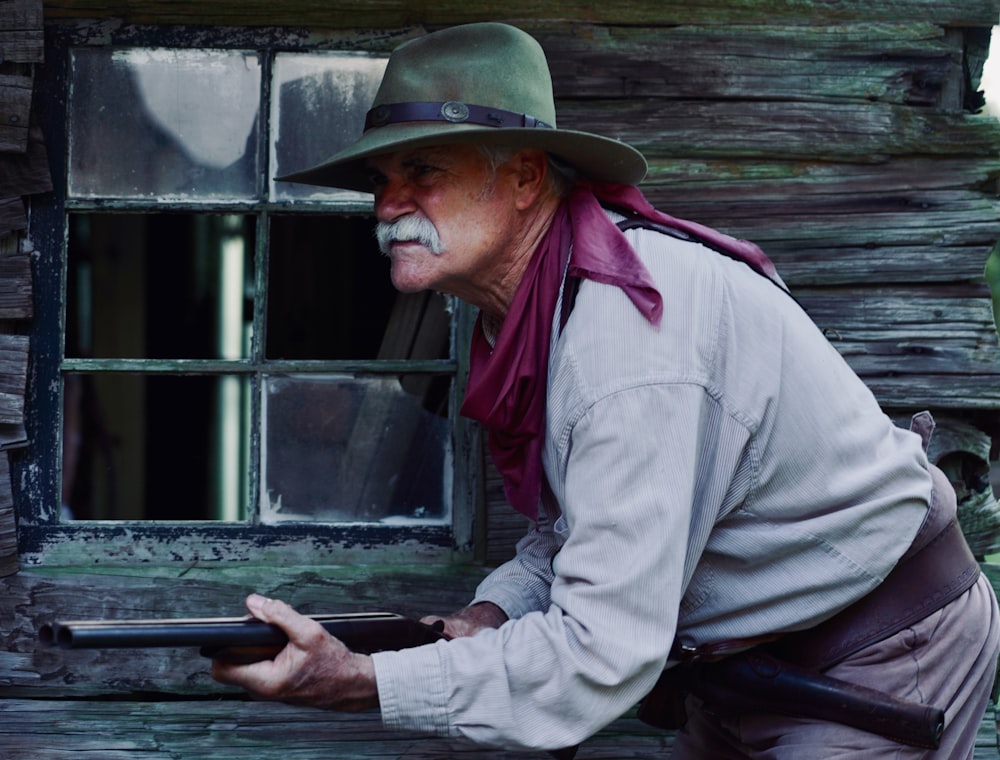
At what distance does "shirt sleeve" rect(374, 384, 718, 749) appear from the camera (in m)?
1.71

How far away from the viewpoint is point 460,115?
2018mm

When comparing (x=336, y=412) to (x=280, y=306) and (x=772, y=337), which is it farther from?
(x=280, y=306)

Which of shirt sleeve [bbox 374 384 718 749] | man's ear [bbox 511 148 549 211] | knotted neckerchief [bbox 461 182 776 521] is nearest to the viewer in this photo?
shirt sleeve [bbox 374 384 718 749]

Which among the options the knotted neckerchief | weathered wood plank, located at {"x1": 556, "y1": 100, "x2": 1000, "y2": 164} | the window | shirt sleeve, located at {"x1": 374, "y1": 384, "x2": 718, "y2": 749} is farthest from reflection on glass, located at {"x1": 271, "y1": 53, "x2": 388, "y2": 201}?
shirt sleeve, located at {"x1": 374, "y1": 384, "x2": 718, "y2": 749}

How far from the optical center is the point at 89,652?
2773 millimetres

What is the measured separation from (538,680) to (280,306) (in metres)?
4.57

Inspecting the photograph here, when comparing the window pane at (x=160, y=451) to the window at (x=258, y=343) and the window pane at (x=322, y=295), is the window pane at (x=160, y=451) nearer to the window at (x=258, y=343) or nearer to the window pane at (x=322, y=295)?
the window pane at (x=322, y=295)

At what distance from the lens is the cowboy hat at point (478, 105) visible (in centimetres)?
200

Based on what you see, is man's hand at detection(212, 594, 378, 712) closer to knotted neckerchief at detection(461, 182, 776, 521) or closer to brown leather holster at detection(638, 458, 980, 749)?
knotted neckerchief at detection(461, 182, 776, 521)

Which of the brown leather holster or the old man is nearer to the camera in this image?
the old man

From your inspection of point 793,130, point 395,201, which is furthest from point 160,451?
point 395,201

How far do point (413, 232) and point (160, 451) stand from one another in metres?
4.41

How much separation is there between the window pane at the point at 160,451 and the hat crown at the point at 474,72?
3.40 metres

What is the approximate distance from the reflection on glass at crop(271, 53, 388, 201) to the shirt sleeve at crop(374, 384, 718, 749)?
136 cm
